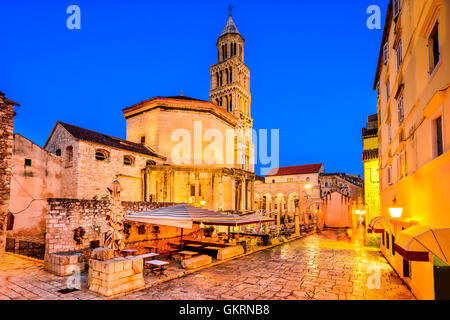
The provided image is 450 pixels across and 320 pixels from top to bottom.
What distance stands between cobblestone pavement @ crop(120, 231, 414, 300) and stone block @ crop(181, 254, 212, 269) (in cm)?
50

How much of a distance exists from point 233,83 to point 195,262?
46606 mm

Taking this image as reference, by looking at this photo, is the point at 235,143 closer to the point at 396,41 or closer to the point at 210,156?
the point at 210,156

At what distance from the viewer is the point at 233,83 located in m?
52.6

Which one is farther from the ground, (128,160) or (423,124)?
(128,160)

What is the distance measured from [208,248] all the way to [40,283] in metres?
7.07

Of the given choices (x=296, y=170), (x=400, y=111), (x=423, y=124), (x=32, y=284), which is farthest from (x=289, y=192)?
(x=32, y=284)

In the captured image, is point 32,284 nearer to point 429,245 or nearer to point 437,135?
point 429,245

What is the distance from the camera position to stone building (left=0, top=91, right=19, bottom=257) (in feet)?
42.0

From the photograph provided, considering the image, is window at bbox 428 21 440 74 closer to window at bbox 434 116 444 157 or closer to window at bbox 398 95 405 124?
window at bbox 434 116 444 157

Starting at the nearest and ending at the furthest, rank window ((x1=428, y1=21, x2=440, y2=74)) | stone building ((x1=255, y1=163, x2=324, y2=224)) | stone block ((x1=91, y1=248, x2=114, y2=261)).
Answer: window ((x1=428, y1=21, x2=440, y2=74)) → stone block ((x1=91, y1=248, x2=114, y2=261)) → stone building ((x1=255, y1=163, x2=324, y2=224))

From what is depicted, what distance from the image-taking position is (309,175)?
5959cm

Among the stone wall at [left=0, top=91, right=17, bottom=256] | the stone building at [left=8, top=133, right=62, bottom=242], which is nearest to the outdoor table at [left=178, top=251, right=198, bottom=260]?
the stone building at [left=8, top=133, right=62, bottom=242]
